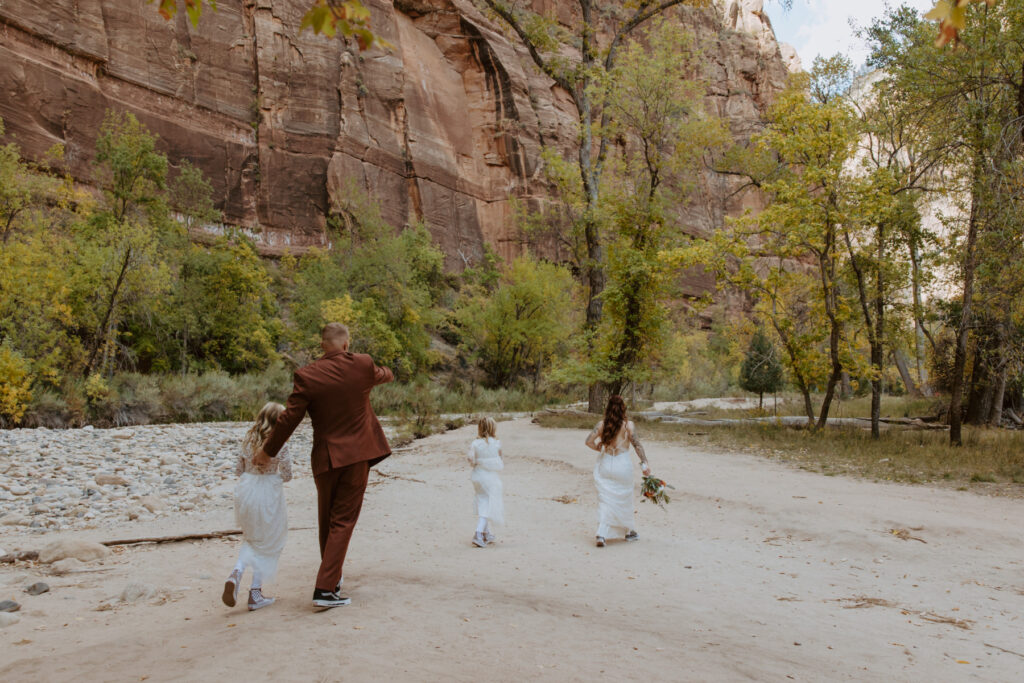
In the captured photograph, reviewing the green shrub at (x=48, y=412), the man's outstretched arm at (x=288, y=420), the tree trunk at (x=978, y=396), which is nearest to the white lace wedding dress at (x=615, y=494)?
the man's outstretched arm at (x=288, y=420)

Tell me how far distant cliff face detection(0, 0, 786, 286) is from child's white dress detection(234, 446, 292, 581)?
19.8 meters

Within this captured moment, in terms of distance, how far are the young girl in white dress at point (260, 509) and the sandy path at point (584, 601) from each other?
0.28 metres

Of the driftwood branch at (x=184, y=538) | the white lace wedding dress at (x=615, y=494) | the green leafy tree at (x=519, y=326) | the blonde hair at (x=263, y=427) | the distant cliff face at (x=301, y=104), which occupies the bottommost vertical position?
the driftwood branch at (x=184, y=538)

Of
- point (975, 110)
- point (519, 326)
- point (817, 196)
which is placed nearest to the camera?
point (975, 110)

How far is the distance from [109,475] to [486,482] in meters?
6.83

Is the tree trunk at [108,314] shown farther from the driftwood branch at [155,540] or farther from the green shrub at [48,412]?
the driftwood branch at [155,540]

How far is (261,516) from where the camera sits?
463cm

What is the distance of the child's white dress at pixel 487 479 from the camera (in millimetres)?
6875

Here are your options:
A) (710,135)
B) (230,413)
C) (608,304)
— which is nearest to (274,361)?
(230,413)

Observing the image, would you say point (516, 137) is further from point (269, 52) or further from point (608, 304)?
point (608, 304)

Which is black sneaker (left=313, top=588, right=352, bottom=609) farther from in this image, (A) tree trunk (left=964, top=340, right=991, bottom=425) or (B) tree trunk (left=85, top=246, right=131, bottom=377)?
(A) tree trunk (left=964, top=340, right=991, bottom=425)

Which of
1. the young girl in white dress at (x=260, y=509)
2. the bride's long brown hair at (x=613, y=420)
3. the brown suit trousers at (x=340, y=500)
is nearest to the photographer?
the brown suit trousers at (x=340, y=500)

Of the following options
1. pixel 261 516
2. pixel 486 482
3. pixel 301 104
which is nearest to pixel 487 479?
pixel 486 482

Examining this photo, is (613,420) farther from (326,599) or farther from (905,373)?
(905,373)
